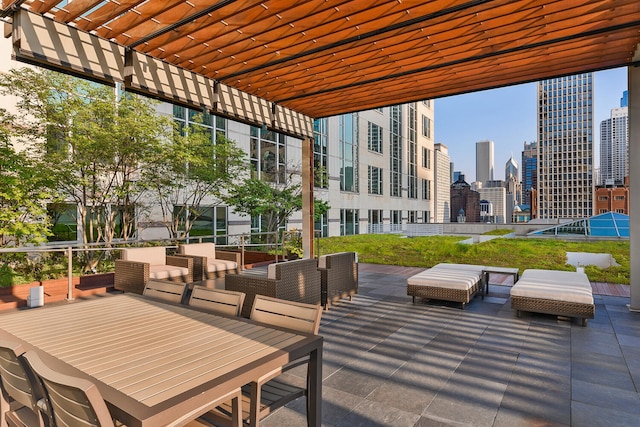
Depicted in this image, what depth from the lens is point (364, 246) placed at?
12.3 metres

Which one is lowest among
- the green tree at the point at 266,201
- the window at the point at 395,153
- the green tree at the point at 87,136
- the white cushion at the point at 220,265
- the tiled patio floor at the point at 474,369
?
the tiled patio floor at the point at 474,369

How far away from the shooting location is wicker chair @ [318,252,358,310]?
5582mm

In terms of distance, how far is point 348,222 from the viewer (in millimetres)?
21188

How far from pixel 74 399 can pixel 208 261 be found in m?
5.87

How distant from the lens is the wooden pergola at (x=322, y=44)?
141 inches

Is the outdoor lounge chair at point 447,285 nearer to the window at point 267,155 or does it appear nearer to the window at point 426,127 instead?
the window at point 267,155

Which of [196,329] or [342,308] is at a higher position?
[196,329]

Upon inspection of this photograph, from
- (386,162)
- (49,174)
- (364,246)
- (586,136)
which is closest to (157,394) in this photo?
(49,174)

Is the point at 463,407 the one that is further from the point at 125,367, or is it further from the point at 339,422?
the point at 125,367

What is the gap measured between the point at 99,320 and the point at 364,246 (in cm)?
1035

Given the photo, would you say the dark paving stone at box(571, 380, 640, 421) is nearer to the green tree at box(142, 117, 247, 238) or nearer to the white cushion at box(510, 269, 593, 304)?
the white cushion at box(510, 269, 593, 304)

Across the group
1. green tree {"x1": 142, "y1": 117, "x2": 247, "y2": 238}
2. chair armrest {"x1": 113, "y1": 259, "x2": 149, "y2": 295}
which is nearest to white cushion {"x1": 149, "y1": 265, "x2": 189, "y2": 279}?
chair armrest {"x1": 113, "y1": 259, "x2": 149, "y2": 295}

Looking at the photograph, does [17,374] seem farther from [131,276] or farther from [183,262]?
[183,262]

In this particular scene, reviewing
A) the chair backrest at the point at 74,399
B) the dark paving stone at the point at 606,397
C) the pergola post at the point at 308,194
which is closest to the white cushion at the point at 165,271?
the pergola post at the point at 308,194
